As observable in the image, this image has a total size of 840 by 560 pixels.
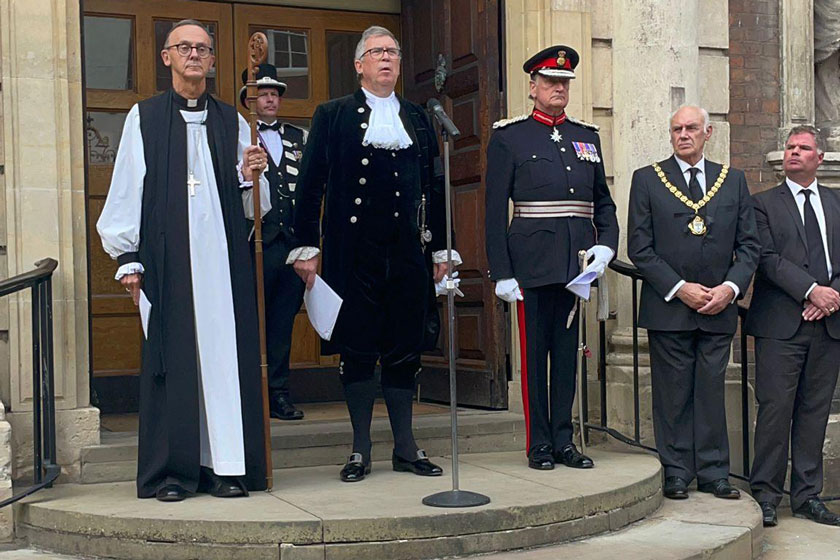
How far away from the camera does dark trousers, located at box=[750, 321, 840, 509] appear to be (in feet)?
20.0

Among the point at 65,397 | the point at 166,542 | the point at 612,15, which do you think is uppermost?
the point at 612,15

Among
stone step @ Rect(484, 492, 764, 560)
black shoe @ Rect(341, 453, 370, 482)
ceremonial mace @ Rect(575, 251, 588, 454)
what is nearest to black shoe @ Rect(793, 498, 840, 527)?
stone step @ Rect(484, 492, 764, 560)

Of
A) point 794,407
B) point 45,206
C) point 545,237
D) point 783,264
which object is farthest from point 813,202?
point 45,206

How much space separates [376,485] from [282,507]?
0.60 metres

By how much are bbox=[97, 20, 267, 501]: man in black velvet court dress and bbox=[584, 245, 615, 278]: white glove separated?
1.61 m

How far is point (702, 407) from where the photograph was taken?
5988 mm

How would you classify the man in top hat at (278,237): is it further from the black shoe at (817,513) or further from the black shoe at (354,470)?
the black shoe at (817,513)

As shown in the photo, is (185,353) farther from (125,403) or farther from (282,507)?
(125,403)

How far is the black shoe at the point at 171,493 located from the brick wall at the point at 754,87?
168 inches

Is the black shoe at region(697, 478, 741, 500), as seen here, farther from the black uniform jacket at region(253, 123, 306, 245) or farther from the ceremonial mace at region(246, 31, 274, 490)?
the black uniform jacket at region(253, 123, 306, 245)

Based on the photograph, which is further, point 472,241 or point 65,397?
point 472,241

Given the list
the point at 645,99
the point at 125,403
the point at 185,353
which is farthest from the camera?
the point at 125,403

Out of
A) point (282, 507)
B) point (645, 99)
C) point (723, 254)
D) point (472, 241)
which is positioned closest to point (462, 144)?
point (472, 241)

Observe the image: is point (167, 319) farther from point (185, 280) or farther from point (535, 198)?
point (535, 198)
